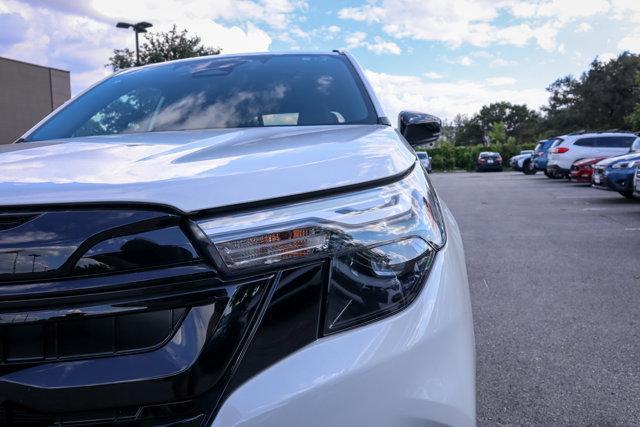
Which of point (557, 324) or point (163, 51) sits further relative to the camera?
point (163, 51)

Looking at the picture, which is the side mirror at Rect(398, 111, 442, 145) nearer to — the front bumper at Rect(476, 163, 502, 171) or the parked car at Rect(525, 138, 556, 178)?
the parked car at Rect(525, 138, 556, 178)

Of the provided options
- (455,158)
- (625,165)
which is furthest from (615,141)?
(455,158)

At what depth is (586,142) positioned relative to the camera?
22.1 meters

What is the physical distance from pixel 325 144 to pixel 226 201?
A: 1.69ft

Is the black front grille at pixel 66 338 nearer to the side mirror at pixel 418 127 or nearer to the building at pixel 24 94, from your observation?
the side mirror at pixel 418 127

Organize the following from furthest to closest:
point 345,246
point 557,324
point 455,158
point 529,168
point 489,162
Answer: point 455,158, point 489,162, point 529,168, point 557,324, point 345,246

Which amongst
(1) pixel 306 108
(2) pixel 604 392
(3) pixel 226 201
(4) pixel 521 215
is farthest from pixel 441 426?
(4) pixel 521 215

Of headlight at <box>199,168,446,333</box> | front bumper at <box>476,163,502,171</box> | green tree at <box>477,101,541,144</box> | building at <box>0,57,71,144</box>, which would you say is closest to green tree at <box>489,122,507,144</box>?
green tree at <box>477,101,541,144</box>

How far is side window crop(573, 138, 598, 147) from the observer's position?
71.9 ft

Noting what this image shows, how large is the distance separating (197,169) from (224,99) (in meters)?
1.53

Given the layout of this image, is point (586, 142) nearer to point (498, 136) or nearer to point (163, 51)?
point (163, 51)

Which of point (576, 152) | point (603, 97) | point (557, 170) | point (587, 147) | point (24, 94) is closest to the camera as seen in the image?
point (587, 147)

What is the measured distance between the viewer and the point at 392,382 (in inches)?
45.6

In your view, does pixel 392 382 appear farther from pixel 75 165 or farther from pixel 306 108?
pixel 306 108
